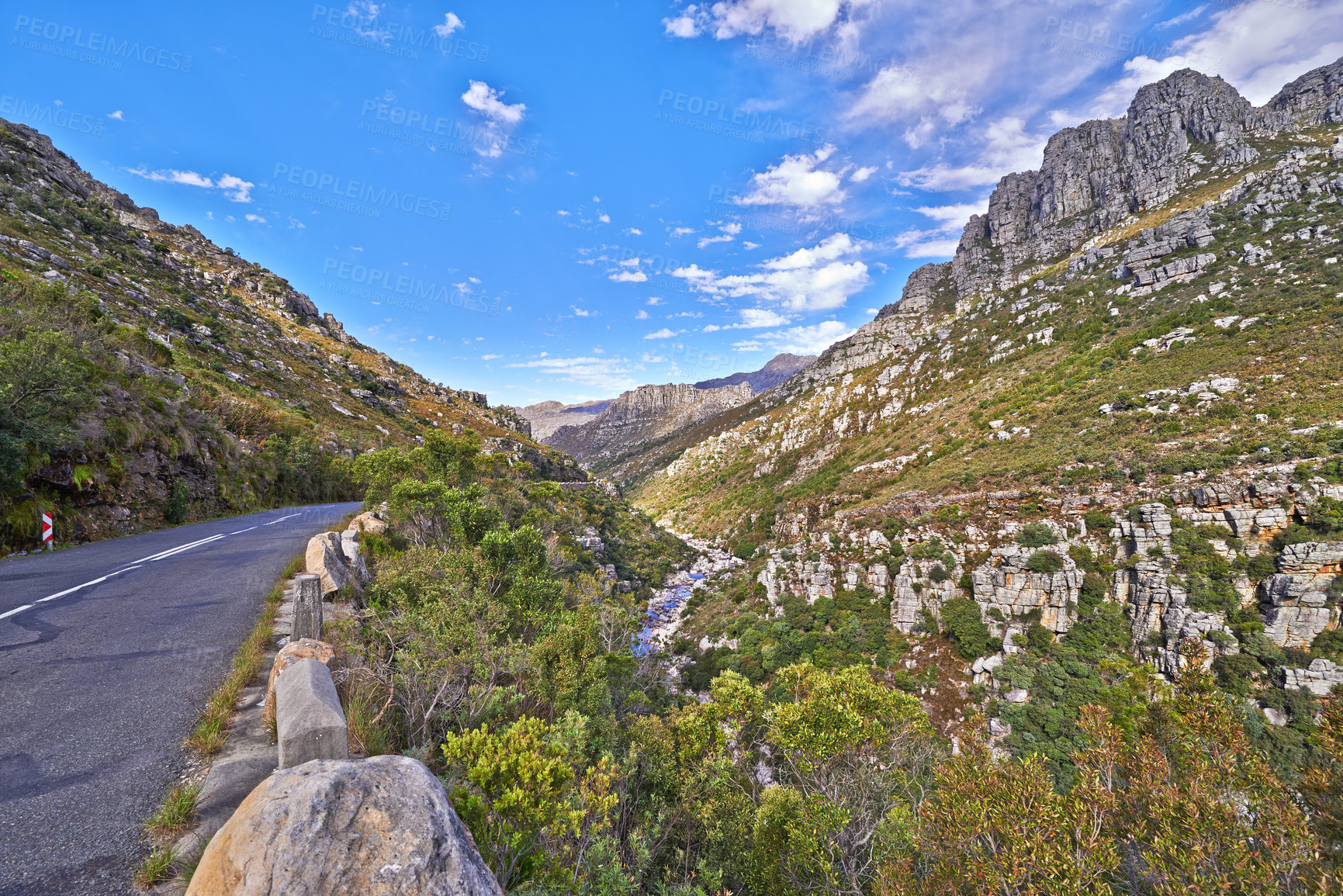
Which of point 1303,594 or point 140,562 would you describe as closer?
point 140,562

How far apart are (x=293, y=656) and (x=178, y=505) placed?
17.4 m

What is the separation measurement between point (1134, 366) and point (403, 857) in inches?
2631

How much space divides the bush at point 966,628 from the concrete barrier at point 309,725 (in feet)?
129

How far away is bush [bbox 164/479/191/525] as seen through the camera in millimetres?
16219

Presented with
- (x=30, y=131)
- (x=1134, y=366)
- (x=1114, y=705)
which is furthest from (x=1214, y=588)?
(x=30, y=131)

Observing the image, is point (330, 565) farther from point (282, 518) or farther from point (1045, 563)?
point (1045, 563)

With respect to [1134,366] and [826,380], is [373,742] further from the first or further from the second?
[826,380]

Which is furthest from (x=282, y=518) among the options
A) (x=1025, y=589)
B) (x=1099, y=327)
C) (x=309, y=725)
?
(x=1099, y=327)

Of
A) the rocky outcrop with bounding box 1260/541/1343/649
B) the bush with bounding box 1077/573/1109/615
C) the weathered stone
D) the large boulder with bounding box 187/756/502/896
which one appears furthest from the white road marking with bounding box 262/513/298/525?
the rocky outcrop with bounding box 1260/541/1343/649

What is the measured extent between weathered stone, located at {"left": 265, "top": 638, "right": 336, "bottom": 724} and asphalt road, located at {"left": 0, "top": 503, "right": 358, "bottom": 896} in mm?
723

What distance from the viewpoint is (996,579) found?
33031 mm

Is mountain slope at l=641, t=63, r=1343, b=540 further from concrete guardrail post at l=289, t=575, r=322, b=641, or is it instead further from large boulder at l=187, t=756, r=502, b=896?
Answer: concrete guardrail post at l=289, t=575, r=322, b=641

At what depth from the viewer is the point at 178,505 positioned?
16453 mm

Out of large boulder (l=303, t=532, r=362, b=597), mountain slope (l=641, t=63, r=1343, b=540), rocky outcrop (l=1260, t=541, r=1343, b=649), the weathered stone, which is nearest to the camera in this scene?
the weathered stone
